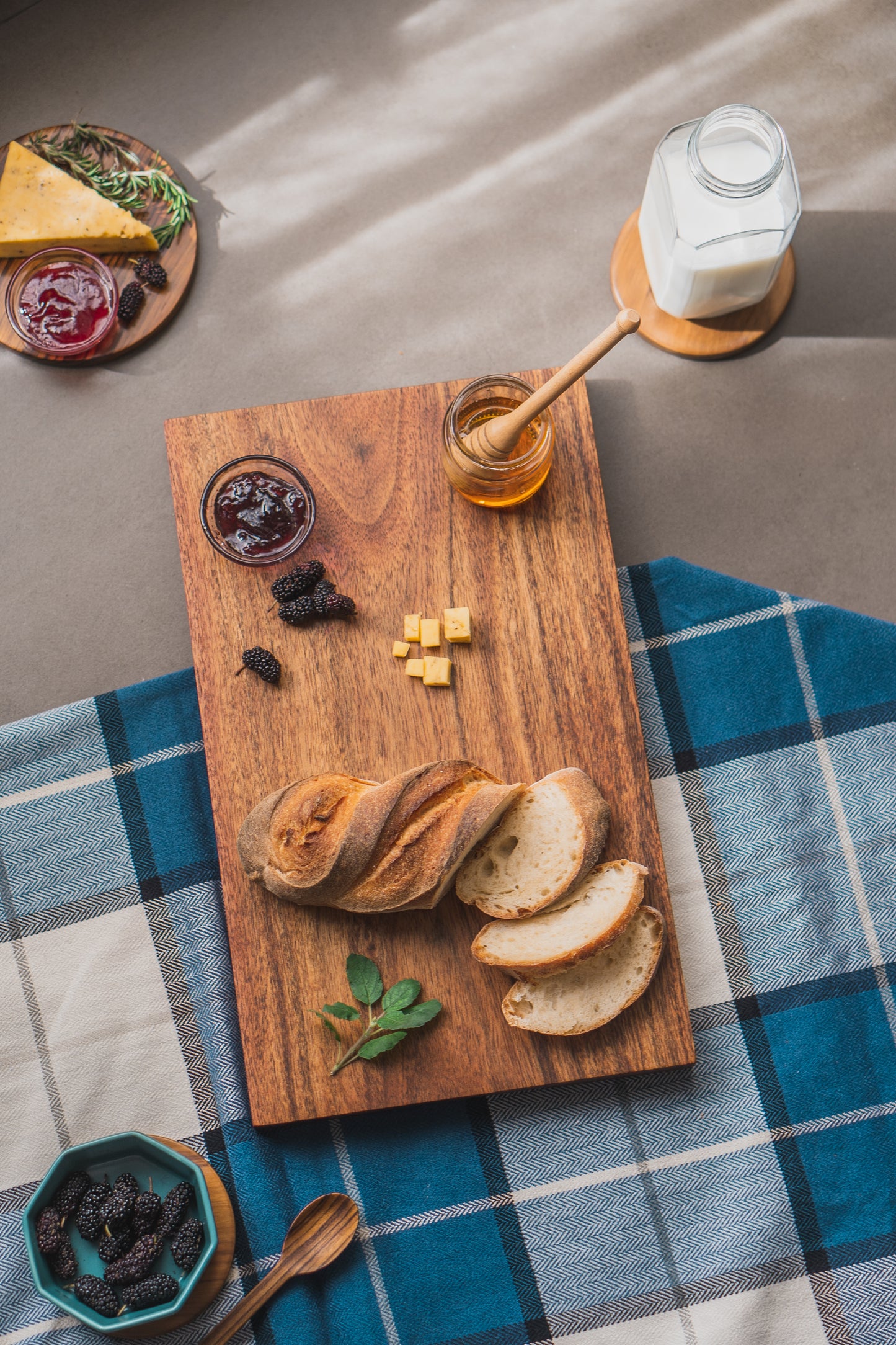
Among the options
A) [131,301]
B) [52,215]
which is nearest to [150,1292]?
[131,301]

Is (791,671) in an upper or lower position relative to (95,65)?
lower

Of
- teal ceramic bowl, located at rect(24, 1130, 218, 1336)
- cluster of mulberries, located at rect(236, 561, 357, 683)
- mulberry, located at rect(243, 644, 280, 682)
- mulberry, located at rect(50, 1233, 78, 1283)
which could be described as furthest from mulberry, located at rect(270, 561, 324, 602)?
mulberry, located at rect(50, 1233, 78, 1283)

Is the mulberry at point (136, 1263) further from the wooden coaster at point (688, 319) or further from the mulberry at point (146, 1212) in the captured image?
the wooden coaster at point (688, 319)

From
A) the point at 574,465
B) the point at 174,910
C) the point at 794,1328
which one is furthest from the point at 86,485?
the point at 794,1328

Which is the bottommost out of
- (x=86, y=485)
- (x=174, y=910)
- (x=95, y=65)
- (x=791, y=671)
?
(x=174, y=910)

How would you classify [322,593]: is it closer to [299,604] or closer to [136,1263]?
[299,604]

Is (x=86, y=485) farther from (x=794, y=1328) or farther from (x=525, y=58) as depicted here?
(x=794, y=1328)

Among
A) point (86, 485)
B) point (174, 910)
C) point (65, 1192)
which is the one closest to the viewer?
point (65, 1192)
